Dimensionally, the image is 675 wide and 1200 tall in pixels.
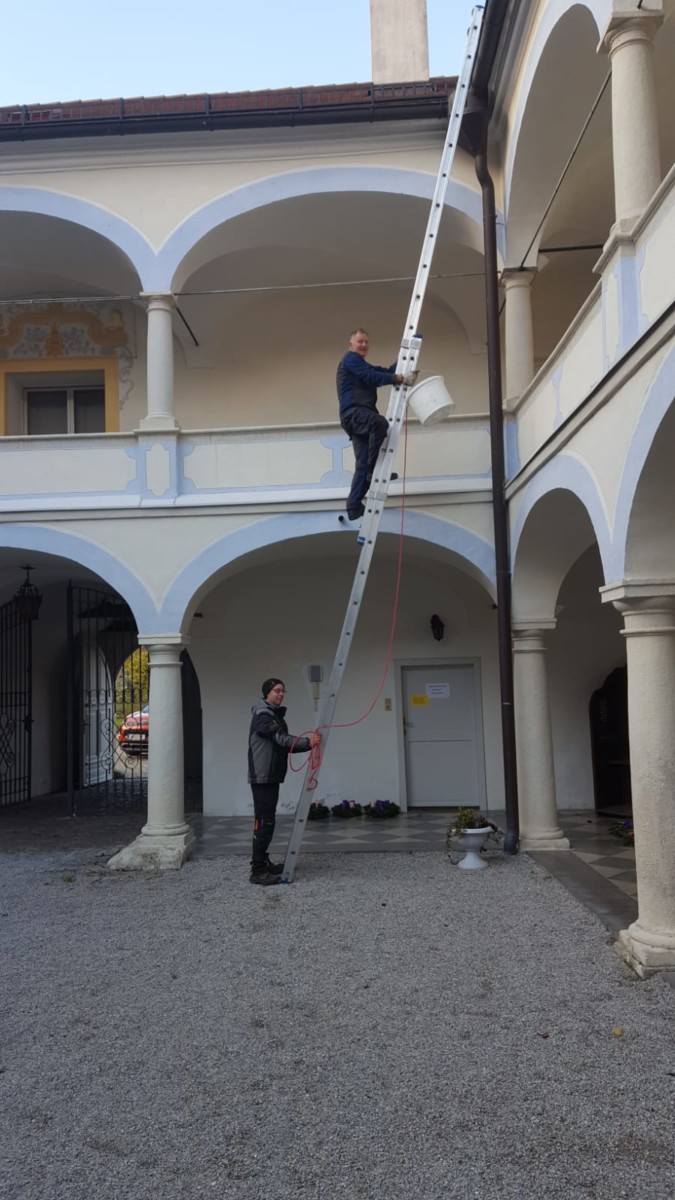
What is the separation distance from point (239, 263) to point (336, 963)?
8526mm

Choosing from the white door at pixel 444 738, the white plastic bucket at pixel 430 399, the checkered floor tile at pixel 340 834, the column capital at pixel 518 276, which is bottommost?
the checkered floor tile at pixel 340 834

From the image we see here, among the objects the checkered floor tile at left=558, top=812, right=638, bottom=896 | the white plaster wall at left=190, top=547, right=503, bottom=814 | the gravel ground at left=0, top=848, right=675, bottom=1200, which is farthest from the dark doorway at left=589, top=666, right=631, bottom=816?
the gravel ground at left=0, top=848, right=675, bottom=1200

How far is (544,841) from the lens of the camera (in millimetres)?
8336

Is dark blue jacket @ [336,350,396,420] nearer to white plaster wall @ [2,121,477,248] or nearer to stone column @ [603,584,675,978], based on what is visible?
stone column @ [603,584,675,978]

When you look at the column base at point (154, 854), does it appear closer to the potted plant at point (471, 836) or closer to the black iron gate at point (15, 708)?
the potted plant at point (471, 836)

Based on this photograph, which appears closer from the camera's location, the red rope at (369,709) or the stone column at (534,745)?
the red rope at (369,709)

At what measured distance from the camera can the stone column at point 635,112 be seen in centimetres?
505

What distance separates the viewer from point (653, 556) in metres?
5.11

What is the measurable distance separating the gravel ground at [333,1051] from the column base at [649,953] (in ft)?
0.32

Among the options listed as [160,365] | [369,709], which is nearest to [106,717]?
[369,709]

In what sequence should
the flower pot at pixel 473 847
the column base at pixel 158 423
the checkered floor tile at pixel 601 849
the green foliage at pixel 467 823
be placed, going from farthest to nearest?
1. the column base at pixel 158 423
2. the green foliage at pixel 467 823
3. the flower pot at pixel 473 847
4. the checkered floor tile at pixel 601 849

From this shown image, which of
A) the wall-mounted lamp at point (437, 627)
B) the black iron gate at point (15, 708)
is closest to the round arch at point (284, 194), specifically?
the wall-mounted lamp at point (437, 627)

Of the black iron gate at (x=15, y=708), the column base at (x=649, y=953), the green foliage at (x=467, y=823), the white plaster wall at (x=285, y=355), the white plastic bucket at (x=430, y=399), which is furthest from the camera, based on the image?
the black iron gate at (x=15, y=708)

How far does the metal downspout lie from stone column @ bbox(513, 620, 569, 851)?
0.31 ft
